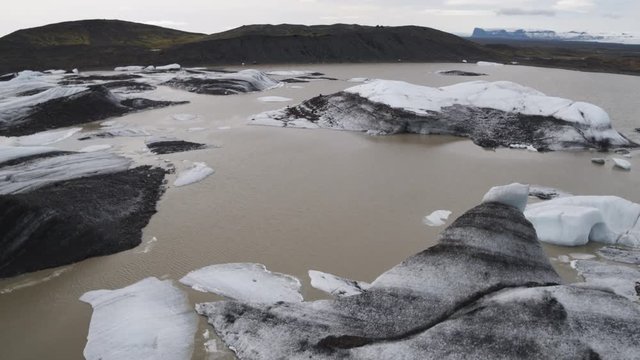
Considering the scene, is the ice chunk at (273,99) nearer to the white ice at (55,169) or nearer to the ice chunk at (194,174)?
the ice chunk at (194,174)

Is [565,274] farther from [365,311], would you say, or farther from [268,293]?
[268,293]

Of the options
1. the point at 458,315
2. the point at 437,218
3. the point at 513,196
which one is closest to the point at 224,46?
the point at 437,218

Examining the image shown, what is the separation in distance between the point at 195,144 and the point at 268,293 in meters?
11.5

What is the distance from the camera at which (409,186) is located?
14.2 m

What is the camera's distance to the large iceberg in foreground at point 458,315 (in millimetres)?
5852

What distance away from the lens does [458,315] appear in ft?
21.7

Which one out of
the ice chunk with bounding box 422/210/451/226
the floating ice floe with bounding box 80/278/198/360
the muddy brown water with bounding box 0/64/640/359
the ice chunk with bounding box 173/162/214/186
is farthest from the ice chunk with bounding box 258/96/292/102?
the floating ice floe with bounding box 80/278/198/360

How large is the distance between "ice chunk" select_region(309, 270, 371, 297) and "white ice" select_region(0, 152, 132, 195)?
7.24m

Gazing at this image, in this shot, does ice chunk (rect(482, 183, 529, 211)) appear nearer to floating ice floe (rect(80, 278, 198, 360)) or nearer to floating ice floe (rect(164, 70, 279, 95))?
floating ice floe (rect(80, 278, 198, 360))

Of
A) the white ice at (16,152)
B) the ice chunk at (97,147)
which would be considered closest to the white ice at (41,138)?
the ice chunk at (97,147)

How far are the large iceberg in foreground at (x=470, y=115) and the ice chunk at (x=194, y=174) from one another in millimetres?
7881

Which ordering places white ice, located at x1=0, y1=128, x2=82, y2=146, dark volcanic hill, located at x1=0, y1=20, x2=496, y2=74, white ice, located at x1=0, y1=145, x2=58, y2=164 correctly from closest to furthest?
white ice, located at x1=0, y1=145, x2=58, y2=164, white ice, located at x1=0, y1=128, x2=82, y2=146, dark volcanic hill, located at x1=0, y1=20, x2=496, y2=74

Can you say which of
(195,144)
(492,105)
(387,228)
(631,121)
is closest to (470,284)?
(387,228)

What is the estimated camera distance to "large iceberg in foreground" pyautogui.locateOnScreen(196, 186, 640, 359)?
5852 mm
